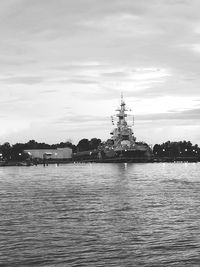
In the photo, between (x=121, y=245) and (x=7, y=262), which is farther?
(x=121, y=245)

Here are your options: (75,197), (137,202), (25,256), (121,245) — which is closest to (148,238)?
(121,245)

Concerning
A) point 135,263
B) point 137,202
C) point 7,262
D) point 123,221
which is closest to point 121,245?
point 135,263

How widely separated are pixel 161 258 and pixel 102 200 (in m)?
33.2

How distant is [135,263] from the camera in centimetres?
2809

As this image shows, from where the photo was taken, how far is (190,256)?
29422 mm

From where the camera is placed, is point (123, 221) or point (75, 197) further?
point (75, 197)

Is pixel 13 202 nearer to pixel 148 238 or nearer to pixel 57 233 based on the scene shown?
pixel 57 233

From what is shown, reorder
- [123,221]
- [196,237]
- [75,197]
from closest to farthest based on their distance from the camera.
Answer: [196,237] < [123,221] < [75,197]

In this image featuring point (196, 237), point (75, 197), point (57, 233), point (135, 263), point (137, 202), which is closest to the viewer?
point (135, 263)

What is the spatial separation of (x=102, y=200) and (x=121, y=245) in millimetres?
29469

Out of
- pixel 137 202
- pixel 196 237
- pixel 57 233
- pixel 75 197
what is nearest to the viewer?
pixel 196 237

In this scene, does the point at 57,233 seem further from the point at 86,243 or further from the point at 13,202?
the point at 13,202

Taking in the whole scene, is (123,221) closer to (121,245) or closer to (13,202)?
(121,245)

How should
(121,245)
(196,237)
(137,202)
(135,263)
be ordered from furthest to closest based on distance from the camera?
(137,202), (196,237), (121,245), (135,263)
